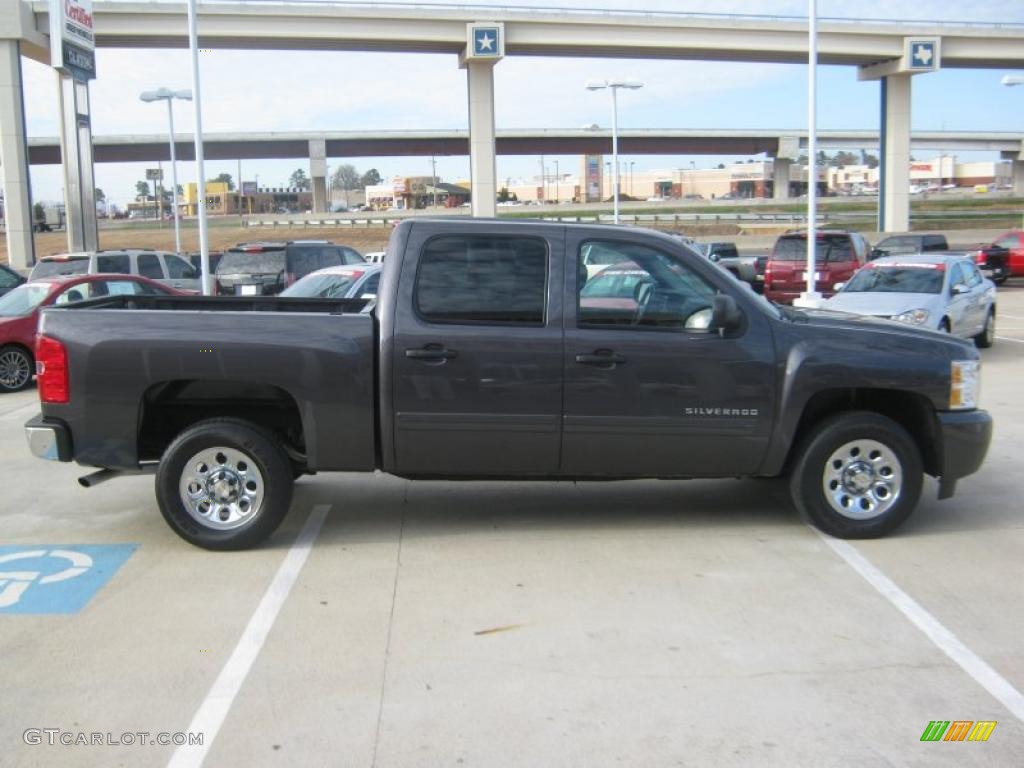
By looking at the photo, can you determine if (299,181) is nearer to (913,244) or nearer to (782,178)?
(782,178)

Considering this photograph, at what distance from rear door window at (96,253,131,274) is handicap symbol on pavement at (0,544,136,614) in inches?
607

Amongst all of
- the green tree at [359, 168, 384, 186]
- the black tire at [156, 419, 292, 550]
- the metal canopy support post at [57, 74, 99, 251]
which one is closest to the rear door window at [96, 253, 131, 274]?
the metal canopy support post at [57, 74, 99, 251]

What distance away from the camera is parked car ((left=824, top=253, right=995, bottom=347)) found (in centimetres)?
1388

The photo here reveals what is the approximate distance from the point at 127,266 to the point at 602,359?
17581 mm

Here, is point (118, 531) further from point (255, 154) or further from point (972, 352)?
point (255, 154)

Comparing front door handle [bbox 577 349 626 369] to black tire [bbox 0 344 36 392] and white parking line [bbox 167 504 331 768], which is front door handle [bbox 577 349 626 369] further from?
black tire [bbox 0 344 36 392]

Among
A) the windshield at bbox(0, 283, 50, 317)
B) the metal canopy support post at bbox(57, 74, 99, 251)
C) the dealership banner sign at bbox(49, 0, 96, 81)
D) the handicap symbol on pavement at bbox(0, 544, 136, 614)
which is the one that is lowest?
the handicap symbol on pavement at bbox(0, 544, 136, 614)

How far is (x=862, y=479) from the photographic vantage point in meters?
6.48

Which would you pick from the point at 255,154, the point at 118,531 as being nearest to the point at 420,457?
the point at 118,531

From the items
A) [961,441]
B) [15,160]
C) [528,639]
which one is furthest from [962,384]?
[15,160]

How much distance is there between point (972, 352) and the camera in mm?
6594

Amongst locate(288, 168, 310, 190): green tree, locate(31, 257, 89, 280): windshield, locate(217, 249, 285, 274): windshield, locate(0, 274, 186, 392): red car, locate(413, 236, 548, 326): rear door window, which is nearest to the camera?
locate(413, 236, 548, 326): rear door window

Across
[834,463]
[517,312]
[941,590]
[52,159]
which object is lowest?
[941,590]

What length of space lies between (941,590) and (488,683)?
275 cm
